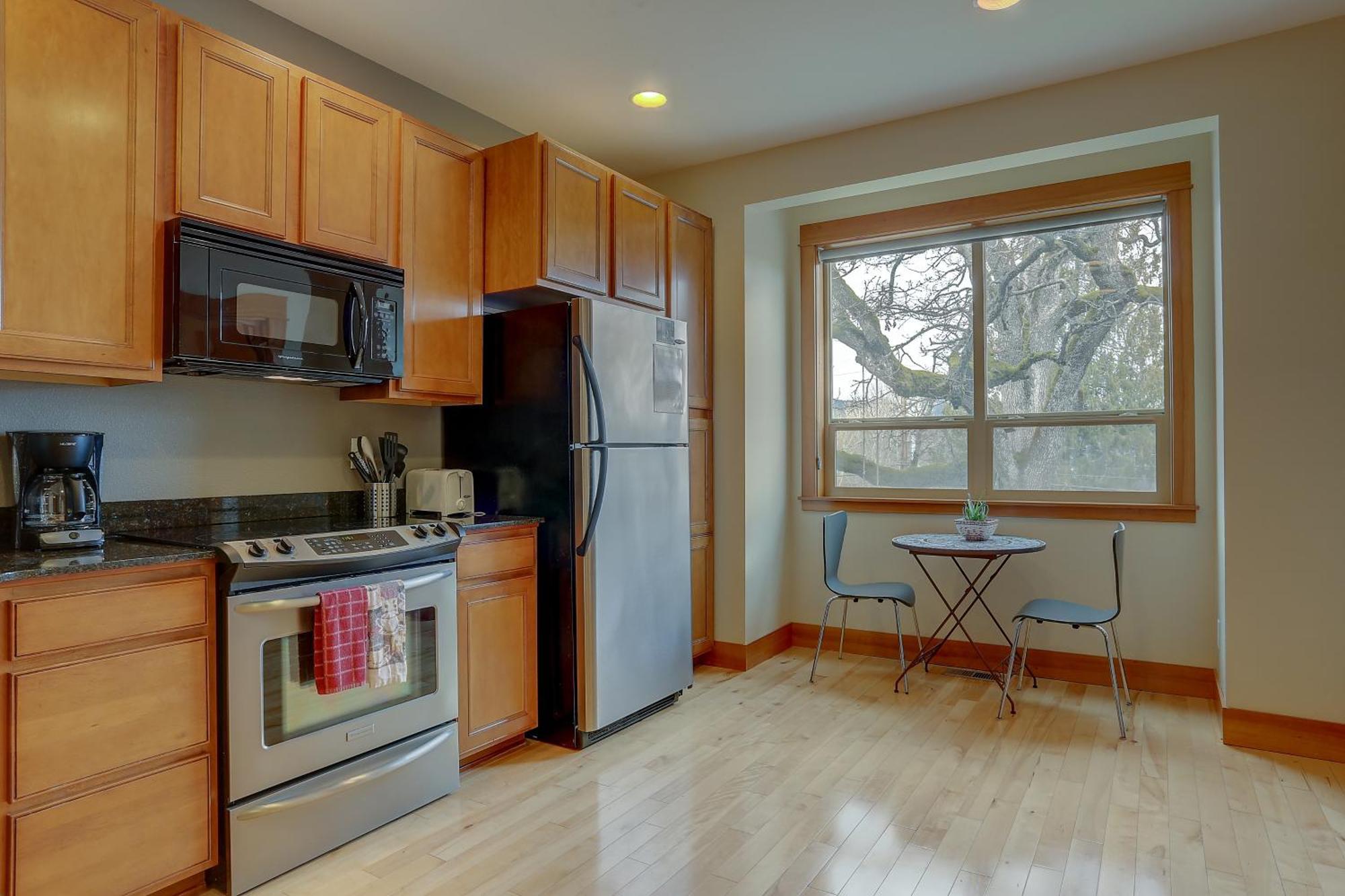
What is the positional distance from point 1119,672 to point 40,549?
429 cm

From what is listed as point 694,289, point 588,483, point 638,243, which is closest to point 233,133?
point 588,483

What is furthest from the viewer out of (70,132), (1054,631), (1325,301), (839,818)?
(1054,631)

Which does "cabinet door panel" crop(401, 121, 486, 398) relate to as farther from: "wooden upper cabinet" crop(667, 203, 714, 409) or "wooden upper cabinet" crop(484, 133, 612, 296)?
"wooden upper cabinet" crop(667, 203, 714, 409)

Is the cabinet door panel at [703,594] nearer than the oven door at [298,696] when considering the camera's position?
No

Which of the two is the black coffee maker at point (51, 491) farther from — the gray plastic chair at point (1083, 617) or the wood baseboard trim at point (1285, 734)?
the wood baseboard trim at point (1285, 734)

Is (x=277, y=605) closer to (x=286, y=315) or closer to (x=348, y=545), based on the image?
(x=348, y=545)

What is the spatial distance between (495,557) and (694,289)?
192 centimetres

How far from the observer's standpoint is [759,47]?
3.05m

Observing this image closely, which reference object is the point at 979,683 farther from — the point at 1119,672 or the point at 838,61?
the point at 838,61

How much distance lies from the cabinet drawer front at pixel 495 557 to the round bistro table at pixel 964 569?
5.93 feet

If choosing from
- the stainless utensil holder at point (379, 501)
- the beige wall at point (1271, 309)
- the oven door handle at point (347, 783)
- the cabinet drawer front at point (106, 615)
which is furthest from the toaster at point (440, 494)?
the beige wall at point (1271, 309)

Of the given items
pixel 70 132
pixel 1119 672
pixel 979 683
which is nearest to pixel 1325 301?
pixel 1119 672

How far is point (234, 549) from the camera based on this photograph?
80.3 inches

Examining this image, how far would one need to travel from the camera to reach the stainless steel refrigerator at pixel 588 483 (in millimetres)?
3076
